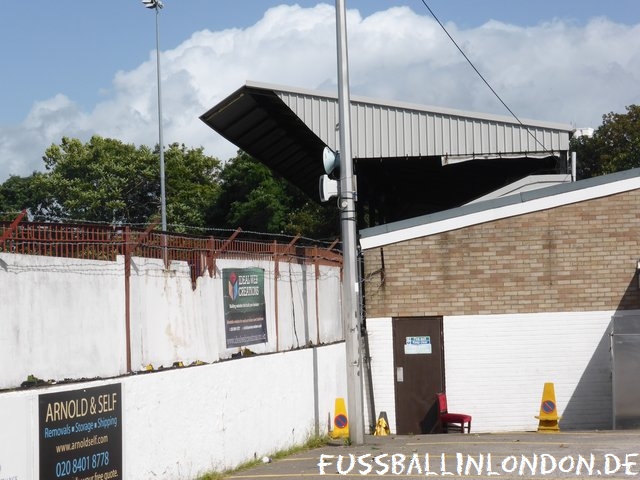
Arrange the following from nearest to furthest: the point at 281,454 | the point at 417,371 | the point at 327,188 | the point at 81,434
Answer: the point at 81,434 < the point at 281,454 < the point at 327,188 < the point at 417,371

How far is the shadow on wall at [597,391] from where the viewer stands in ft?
65.5

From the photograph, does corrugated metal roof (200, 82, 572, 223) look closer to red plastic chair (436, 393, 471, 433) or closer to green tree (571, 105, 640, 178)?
red plastic chair (436, 393, 471, 433)

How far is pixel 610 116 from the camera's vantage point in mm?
52938

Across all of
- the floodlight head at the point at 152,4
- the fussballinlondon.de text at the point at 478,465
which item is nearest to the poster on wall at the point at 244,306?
the fussballinlondon.de text at the point at 478,465

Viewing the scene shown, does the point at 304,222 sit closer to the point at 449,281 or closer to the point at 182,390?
the point at 449,281

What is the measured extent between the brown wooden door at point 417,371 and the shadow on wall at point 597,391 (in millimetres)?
2654

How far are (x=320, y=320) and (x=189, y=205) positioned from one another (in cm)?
4103

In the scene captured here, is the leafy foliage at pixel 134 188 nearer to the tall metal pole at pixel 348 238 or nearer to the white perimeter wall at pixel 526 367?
the white perimeter wall at pixel 526 367

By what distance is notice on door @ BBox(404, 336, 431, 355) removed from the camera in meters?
20.5

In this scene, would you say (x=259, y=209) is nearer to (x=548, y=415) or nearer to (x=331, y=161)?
(x=548, y=415)

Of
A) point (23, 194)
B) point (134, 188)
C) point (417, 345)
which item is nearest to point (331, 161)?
point (417, 345)

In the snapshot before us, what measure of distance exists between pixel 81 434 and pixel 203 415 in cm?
293

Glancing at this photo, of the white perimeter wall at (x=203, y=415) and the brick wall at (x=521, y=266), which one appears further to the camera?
the brick wall at (x=521, y=266)

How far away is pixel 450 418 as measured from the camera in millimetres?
19656
